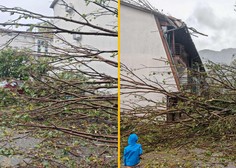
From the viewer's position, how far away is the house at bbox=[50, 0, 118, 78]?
61 cm

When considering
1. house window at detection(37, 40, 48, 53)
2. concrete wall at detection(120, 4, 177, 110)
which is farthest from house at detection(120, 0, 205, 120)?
house window at detection(37, 40, 48, 53)

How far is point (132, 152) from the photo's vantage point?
0.58 metres

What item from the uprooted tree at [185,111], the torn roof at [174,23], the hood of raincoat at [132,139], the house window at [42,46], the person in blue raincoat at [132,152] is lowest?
the person in blue raincoat at [132,152]

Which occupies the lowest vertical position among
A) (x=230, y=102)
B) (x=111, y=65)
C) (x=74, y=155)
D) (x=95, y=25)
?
(x=74, y=155)

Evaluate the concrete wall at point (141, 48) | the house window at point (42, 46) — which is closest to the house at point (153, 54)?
the concrete wall at point (141, 48)

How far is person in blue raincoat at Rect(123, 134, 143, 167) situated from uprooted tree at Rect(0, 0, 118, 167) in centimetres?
4

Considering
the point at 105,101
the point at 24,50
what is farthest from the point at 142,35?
the point at 24,50

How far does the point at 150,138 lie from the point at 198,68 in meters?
0.23

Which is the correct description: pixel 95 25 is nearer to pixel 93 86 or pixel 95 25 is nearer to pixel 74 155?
pixel 93 86

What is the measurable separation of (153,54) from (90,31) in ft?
0.56

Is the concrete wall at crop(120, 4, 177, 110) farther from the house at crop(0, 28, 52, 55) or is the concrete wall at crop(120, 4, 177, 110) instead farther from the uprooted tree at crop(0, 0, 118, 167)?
the house at crop(0, 28, 52, 55)

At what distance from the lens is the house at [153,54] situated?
0.59m

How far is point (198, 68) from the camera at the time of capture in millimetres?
656

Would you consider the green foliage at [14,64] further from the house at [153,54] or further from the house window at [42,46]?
the house at [153,54]
